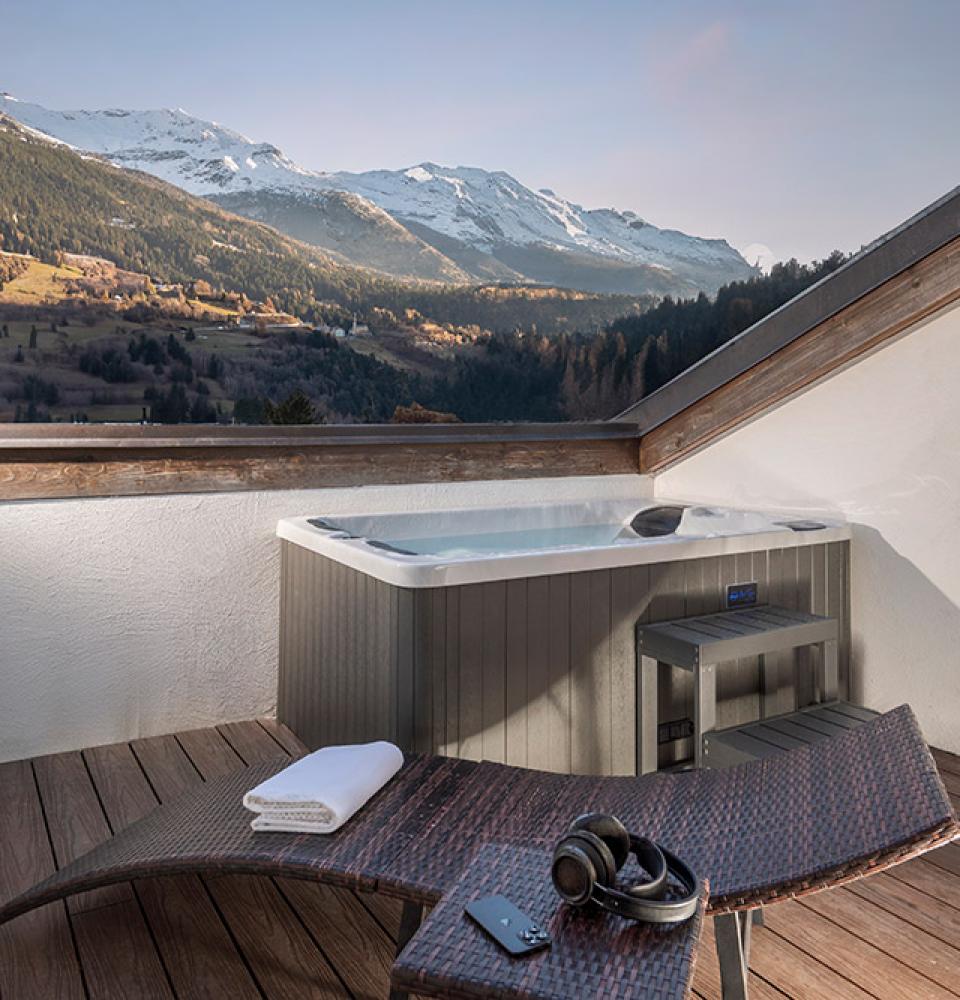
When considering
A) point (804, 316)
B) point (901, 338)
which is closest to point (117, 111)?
point (804, 316)

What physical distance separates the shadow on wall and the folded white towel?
1.86m

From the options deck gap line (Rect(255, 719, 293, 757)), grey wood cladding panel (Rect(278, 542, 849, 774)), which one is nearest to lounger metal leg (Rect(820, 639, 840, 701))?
grey wood cladding panel (Rect(278, 542, 849, 774))

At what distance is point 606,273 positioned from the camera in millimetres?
4035

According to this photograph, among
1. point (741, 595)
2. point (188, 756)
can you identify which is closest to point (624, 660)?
point (741, 595)

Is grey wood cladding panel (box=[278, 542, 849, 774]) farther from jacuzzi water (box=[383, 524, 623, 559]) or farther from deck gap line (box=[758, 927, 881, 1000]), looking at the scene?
deck gap line (box=[758, 927, 881, 1000])

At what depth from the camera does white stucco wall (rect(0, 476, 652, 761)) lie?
8.36ft

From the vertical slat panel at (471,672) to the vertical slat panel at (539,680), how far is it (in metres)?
0.14

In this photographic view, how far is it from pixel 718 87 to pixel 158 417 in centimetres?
249

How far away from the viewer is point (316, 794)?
150 centimetres

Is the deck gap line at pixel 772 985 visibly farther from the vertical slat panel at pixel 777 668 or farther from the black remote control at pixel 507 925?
the vertical slat panel at pixel 777 668

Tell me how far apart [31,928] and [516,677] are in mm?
1151

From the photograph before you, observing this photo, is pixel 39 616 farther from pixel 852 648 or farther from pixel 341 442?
pixel 852 648

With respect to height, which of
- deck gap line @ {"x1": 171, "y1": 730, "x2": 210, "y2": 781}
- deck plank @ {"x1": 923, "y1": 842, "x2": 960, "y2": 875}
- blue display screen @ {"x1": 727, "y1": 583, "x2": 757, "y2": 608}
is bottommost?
deck plank @ {"x1": 923, "y1": 842, "x2": 960, "y2": 875}

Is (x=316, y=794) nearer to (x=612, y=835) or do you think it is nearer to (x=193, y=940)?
(x=193, y=940)
